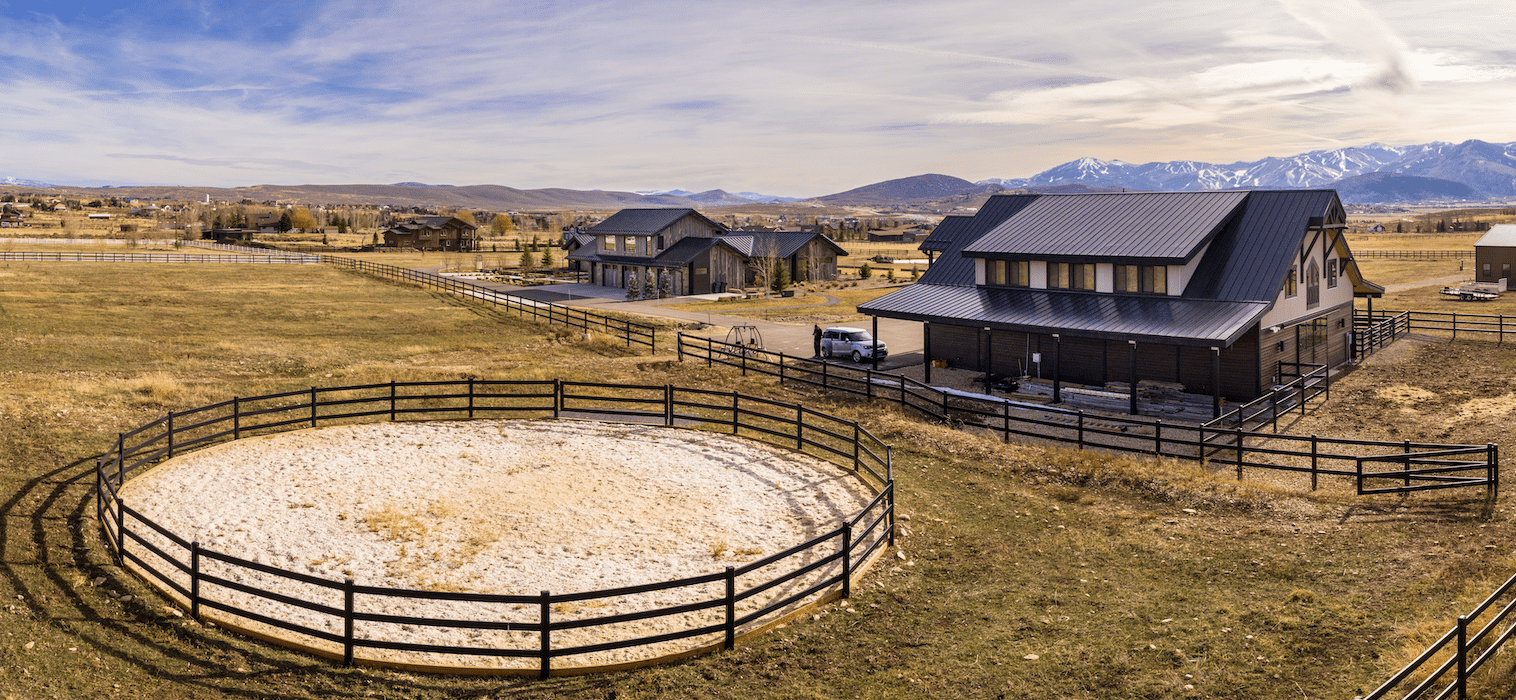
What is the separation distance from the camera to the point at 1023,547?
55.5ft

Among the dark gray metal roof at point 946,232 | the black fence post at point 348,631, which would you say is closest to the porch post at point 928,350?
the dark gray metal roof at point 946,232

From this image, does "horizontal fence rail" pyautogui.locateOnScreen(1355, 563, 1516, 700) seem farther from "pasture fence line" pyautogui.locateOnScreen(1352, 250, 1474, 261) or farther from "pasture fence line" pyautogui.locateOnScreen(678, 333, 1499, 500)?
"pasture fence line" pyautogui.locateOnScreen(1352, 250, 1474, 261)

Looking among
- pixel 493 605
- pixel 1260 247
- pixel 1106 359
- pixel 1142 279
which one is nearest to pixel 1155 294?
pixel 1142 279

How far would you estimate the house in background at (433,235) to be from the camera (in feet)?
465

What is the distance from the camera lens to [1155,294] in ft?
117

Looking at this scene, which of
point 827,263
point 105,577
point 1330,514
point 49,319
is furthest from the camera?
point 827,263

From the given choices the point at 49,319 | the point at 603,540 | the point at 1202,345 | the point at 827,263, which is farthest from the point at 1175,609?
the point at 827,263

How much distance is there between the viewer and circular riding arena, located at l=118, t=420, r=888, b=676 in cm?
1249

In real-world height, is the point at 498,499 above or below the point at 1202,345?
below

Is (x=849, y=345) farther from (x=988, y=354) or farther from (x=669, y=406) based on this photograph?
(x=669, y=406)

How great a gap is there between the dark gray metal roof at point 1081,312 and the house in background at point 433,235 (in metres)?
112

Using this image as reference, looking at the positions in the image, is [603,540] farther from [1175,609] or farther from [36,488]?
[36,488]

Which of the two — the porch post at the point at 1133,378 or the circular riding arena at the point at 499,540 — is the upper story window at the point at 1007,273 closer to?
the porch post at the point at 1133,378

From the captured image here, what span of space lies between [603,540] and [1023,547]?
7444 millimetres
